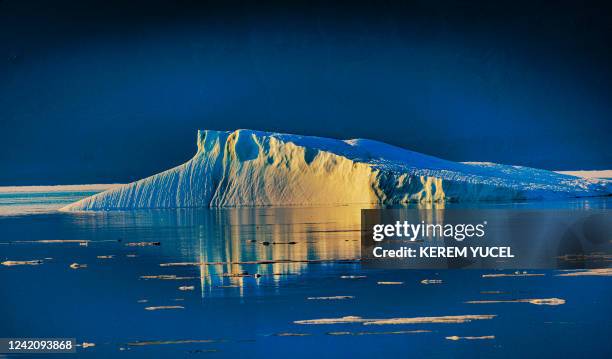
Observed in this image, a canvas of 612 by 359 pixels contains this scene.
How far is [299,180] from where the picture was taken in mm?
56688

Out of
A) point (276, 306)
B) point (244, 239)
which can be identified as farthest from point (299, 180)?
point (276, 306)

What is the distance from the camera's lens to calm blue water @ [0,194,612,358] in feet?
44.8

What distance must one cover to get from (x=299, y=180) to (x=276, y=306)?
1575 inches

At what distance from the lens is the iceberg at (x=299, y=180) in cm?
5356

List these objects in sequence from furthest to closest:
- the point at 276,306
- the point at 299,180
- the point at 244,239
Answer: the point at 299,180 → the point at 244,239 → the point at 276,306

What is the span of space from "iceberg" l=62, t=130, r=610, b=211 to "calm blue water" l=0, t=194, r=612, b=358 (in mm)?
26193

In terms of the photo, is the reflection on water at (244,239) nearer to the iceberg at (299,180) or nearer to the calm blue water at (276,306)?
the calm blue water at (276,306)

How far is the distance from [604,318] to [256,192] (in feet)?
142

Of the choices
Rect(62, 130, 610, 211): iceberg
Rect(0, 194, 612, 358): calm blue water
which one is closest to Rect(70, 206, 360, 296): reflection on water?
Rect(0, 194, 612, 358): calm blue water

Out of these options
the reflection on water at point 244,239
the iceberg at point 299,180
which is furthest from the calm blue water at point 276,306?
the iceberg at point 299,180

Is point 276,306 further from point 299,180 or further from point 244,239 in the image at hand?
point 299,180

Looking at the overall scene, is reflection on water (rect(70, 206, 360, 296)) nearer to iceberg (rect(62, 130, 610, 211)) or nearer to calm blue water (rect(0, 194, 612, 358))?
calm blue water (rect(0, 194, 612, 358))

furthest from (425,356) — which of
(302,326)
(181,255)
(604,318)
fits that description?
(181,255)

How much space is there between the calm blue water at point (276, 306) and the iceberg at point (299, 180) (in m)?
26.2
